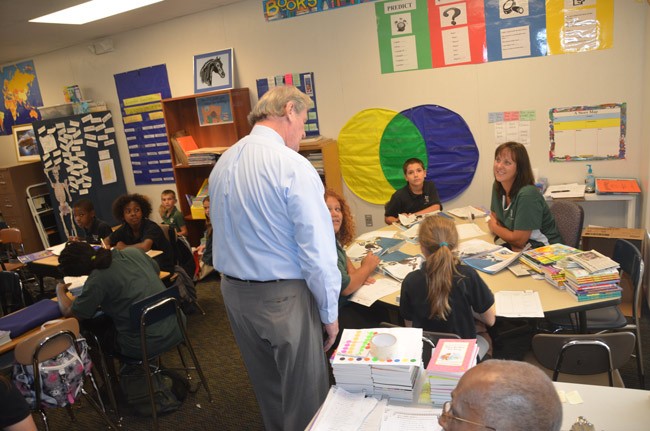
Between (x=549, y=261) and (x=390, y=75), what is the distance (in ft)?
9.16

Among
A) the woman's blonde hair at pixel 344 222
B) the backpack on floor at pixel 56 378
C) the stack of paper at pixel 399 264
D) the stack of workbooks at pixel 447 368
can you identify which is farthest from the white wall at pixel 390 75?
the backpack on floor at pixel 56 378

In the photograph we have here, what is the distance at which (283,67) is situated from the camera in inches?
211

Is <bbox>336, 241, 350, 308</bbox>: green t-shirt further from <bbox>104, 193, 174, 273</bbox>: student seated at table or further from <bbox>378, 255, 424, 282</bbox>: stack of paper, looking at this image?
<bbox>104, 193, 174, 273</bbox>: student seated at table

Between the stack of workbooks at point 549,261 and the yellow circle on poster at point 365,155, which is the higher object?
the yellow circle on poster at point 365,155

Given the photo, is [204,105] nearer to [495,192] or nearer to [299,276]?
[495,192]

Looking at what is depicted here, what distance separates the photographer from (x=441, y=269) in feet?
7.44

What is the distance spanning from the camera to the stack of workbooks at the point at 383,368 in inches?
64.8

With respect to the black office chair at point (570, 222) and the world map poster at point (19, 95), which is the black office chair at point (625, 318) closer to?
the black office chair at point (570, 222)

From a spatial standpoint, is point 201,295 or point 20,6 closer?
point 20,6

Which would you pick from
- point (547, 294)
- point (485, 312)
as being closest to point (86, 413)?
point (485, 312)

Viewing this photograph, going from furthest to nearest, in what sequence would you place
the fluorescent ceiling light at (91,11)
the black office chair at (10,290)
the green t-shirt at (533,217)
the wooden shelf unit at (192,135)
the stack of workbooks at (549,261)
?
the wooden shelf unit at (192,135) < the fluorescent ceiling light at (91,11) < the black office chair at (10,290) < the green t-shirt at (533,217) < the stack of workbooks at (549,261)

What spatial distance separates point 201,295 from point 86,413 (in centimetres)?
A: 191

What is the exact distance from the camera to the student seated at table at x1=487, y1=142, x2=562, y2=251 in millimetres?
3182

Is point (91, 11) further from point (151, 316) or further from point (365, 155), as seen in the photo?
point (151, 316)
